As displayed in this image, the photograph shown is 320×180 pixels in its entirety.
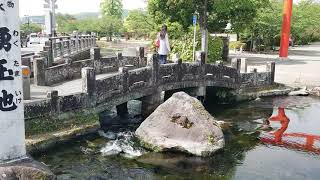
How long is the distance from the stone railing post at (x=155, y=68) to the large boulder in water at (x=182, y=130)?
3.16m

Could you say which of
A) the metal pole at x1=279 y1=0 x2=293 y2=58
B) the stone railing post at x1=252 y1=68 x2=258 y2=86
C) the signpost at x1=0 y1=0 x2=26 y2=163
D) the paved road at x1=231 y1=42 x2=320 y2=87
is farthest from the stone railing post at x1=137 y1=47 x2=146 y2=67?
the signpost at x1=0 y1=0 x2=26 y2=163

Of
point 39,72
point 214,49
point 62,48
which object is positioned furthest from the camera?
point 214,49

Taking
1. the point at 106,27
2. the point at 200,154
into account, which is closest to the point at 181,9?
the point at 200,154

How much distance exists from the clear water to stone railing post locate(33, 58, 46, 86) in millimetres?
4966

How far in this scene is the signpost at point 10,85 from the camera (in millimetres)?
9914

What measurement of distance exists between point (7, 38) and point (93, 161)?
563 cm

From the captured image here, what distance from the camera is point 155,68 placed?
63.1 feet

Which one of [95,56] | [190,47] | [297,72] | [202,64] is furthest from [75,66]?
[297,72]

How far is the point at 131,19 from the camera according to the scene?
133 ft

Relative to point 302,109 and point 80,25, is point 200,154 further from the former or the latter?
point 80,25

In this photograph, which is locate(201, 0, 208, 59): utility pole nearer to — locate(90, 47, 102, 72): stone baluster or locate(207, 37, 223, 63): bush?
locate(207, 37, 223, 63): bush

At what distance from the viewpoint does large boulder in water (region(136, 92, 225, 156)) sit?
14859 millimetres

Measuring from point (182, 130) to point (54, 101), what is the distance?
185 inches

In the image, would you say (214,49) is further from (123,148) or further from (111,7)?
(111,7)
